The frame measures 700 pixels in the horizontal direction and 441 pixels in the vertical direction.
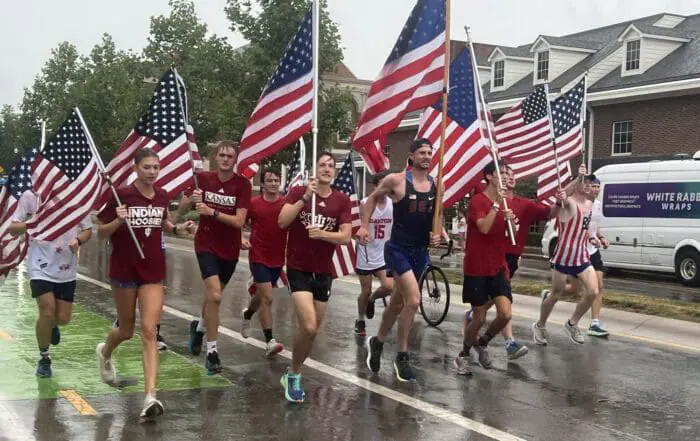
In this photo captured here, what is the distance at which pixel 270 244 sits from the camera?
9.15m

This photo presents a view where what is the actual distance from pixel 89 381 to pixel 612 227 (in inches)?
651

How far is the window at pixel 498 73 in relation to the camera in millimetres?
38062

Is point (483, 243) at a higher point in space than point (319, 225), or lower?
lower

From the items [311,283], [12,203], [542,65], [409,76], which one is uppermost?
[542,65]

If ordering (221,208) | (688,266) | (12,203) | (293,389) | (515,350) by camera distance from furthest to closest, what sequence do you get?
(688,266) → (515,350) → (221,208) → (12,203) → (293,389)

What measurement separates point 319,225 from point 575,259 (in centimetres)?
408

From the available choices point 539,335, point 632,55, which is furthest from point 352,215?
point 632,55

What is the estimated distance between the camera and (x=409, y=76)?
8.22 metres

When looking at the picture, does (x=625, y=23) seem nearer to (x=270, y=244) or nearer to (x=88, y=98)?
(x=88, y=98)

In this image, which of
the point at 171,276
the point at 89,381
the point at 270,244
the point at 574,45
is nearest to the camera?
the point at 89,381

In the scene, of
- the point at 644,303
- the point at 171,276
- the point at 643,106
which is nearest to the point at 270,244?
the point at 644,303

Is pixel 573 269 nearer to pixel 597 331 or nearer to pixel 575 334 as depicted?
pixel 575 334

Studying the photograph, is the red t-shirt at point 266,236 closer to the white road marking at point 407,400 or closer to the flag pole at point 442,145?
the white road marking at point 407,400

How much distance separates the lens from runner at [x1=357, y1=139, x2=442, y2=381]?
7879 millimetres
